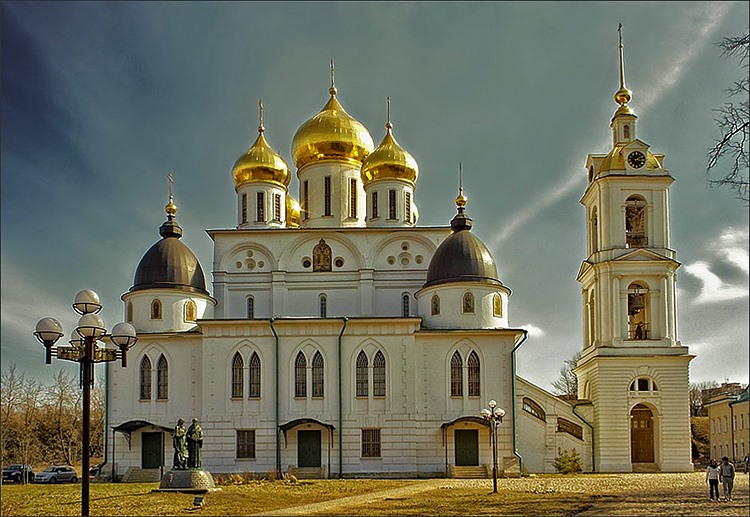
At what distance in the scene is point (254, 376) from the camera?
33.7 metres

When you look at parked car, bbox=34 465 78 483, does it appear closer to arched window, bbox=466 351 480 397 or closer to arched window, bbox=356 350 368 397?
arched window, bbox=356 350 368 397

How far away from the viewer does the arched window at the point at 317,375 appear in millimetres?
33469

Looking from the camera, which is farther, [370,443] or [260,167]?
[260,167]

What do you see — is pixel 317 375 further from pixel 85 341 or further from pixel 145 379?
pixel 85 341

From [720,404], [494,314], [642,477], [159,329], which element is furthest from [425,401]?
[720,404]

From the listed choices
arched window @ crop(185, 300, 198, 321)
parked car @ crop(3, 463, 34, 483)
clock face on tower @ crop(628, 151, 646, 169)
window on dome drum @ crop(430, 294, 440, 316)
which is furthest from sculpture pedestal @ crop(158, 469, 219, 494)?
clock face on tower @ crop(628, 151, 646, 169)

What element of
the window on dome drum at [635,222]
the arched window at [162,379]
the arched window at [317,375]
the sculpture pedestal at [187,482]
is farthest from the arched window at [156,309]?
the window on dome drum at [635,222]

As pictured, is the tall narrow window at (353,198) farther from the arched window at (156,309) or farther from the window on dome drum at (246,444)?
the window on dome drum at (246,444)

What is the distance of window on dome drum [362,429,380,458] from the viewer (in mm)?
32969

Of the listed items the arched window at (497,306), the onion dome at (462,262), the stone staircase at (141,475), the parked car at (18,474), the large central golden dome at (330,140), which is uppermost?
the large central golden dome at (330,140)

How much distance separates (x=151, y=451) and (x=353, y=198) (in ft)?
42.2

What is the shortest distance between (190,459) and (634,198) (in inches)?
810

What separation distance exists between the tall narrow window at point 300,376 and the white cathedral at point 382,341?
0.05 m

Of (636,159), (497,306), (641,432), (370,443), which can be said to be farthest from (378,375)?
(636,159)
